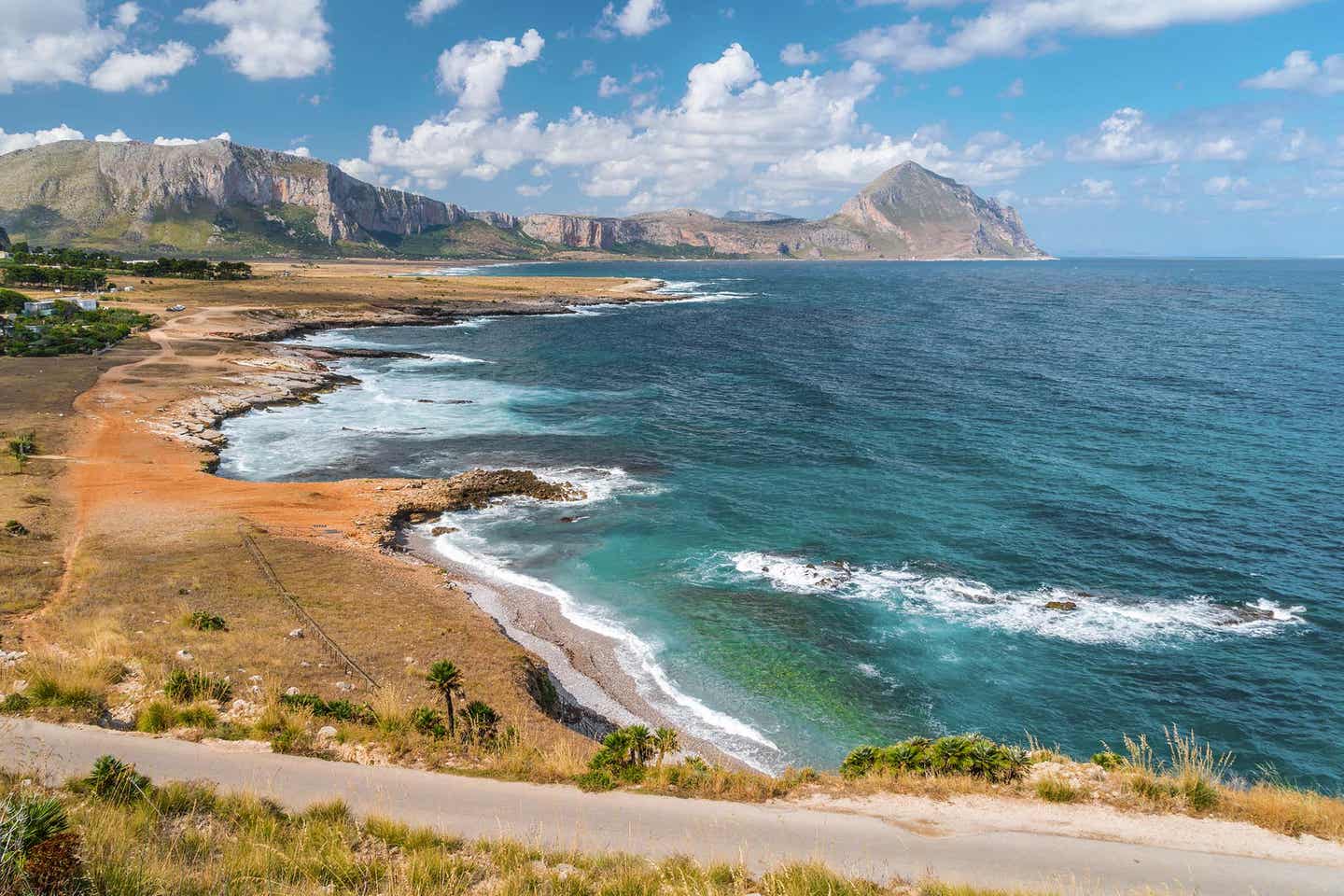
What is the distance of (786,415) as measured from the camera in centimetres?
6731

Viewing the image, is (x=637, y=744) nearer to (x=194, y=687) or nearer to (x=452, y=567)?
(x=194, y=687)

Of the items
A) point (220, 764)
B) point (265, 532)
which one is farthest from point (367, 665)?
point (265, 532)

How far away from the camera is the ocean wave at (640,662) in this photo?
2405 centimetres

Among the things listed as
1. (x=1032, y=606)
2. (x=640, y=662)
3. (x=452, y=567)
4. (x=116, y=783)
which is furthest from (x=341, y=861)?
(x=1032, y=606)

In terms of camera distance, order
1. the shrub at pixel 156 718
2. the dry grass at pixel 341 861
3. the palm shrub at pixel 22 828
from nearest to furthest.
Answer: the palm shrub at pixel 22 828 → the dry grass at pixel 341 861 → the shrub at pixel 156 718

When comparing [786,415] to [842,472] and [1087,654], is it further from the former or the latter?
[1087,654]

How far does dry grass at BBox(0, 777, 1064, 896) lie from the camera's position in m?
9.20

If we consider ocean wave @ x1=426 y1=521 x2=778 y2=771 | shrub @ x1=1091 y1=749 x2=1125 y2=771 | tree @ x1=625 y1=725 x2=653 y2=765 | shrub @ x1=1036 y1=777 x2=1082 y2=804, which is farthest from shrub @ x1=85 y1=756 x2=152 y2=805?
shrub @ x1=1091 y1=749 x2=1125 y2=771

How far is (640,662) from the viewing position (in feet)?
93.4

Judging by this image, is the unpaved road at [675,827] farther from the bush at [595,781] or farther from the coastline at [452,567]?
the coastline at [452,567]

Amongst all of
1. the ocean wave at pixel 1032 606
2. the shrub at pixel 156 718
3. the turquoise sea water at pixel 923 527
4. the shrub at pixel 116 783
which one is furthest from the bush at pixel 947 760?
the shrub at pixel 156 718

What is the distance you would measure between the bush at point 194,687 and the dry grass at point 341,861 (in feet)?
20.9

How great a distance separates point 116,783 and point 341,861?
5.02m

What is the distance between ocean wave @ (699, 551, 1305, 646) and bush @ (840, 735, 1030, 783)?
15081 millimetres
